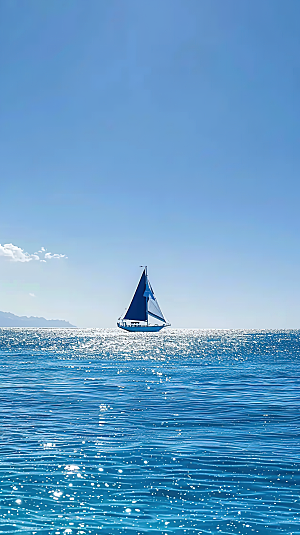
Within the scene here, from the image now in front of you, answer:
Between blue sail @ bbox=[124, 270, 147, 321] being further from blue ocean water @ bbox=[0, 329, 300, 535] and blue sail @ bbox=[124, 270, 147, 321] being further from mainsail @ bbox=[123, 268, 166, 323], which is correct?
blue ocean water @ bbox=[0, 329, 300, 535]

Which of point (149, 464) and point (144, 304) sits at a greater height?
point (144, 304)

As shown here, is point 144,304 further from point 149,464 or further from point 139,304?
point 149,464

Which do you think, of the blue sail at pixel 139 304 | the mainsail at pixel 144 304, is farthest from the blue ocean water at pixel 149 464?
the blue sail at pixel 139 304

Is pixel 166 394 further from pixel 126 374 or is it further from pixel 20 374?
pixel 20 374

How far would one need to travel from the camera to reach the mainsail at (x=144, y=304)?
160 meters

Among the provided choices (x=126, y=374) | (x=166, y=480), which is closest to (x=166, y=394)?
(x=126, y=374)

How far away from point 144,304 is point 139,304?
7.31ft

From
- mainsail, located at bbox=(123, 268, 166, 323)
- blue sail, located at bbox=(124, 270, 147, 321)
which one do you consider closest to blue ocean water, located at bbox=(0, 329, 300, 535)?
mainsail, located at bbox=(123, 268, 166, 323)

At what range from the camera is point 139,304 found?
162 metres

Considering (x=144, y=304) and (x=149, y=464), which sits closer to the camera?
(x=149, y=464)

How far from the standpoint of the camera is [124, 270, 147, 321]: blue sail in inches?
6363

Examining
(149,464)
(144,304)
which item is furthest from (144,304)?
(149,464)

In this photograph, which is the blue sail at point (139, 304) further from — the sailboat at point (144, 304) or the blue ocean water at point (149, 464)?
the blue ocean water at point (149, 464)

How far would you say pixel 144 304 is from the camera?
16200cm
